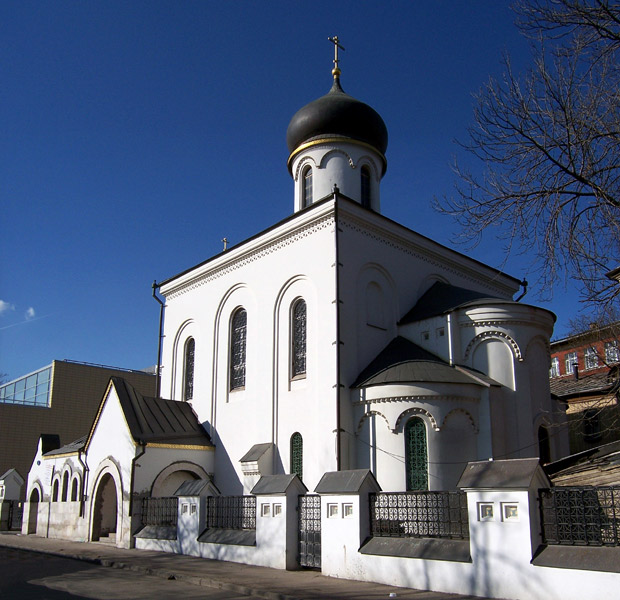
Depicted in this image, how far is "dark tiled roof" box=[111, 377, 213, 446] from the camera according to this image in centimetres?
1781

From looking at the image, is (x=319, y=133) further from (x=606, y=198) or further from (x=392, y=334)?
(x=606, y=198)

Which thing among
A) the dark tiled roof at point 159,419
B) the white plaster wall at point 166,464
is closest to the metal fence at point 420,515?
the white plaster wall at point 166,464

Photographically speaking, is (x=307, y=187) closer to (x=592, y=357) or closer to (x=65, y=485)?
(x=592, y=357)

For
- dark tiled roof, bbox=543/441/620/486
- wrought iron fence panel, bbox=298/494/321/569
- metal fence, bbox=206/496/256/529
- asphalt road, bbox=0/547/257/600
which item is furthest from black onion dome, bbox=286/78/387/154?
asphalt road, bbox=0/547/257/600

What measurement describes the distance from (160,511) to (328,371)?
534cm

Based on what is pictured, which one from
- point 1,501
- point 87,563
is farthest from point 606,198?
point 1,501

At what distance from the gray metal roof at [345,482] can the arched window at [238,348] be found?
922cm

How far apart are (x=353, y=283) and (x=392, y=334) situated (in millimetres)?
2056

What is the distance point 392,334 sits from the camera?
18141 mm

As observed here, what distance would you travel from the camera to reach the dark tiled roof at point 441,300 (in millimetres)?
17422

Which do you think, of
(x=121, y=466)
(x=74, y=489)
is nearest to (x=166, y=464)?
(x=121, y=466)

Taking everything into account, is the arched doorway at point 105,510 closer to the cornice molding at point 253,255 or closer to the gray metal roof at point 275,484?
the cornice molding at point 253,255

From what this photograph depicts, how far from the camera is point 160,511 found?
15.7 metres

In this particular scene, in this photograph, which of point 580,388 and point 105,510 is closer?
point 105,510
